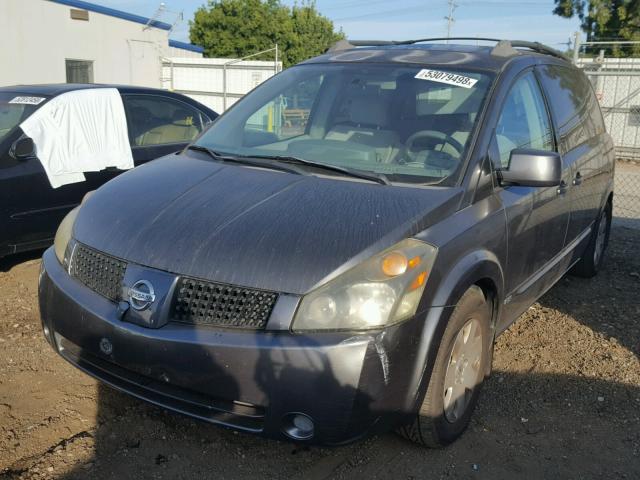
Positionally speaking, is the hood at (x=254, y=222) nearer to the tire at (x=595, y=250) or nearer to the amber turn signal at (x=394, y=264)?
the amber turn signal at (x=394, y=264)

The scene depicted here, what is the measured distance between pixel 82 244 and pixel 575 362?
3.03 metres

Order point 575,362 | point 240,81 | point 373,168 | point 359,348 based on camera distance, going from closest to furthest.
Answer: point 359,348, point 373,168, point 575,362, point 240,81

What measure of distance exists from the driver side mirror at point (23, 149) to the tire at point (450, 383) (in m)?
4.04

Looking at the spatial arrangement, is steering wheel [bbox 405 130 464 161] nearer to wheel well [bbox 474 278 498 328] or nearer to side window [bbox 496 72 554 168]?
side window [bbox 496 72 554 168]

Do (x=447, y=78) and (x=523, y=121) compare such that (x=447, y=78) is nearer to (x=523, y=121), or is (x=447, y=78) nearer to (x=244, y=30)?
(x=523, y=121)

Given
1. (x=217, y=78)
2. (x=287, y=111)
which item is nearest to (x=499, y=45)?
(x=287, y=111)

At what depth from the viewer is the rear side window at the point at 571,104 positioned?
4.17 m

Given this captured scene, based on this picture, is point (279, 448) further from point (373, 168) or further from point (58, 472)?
point (373, 168)

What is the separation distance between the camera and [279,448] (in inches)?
118

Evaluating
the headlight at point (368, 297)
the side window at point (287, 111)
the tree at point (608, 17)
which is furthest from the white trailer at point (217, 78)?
the tree at point (608, 17)

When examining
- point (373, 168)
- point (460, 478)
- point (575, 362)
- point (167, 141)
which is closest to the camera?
point (460, 478)

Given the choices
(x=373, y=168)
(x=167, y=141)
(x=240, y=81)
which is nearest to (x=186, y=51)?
(x=240, y=81)

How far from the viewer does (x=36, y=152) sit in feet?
17.6

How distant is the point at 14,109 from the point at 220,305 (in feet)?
14.0
